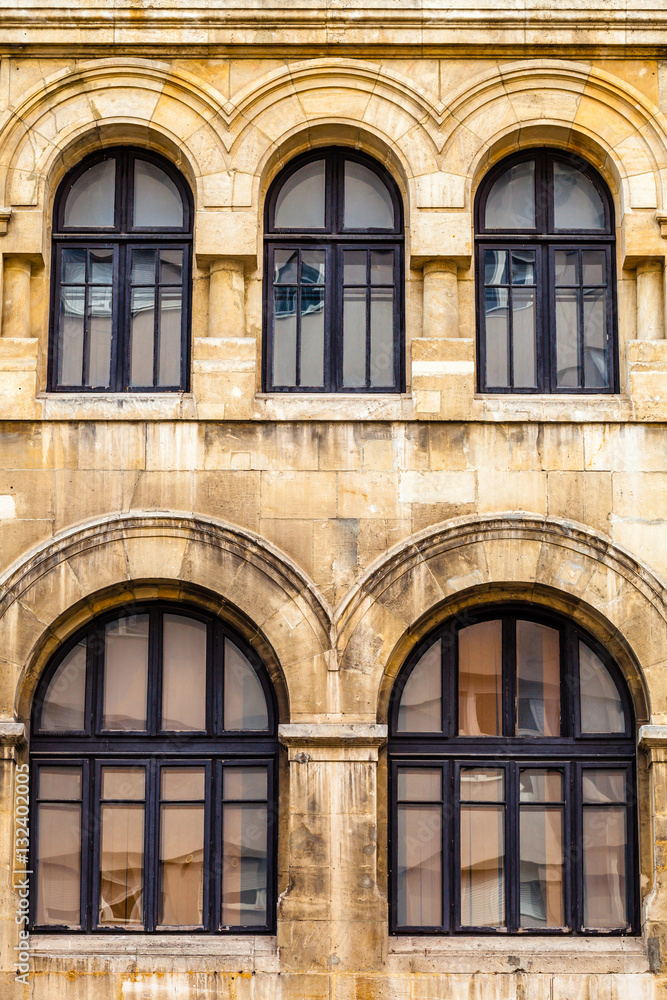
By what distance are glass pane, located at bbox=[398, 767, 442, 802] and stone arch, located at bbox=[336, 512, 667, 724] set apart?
66cm

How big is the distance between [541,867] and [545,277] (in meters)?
5.64

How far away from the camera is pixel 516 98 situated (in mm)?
13227

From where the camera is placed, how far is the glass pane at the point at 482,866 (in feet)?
40.7

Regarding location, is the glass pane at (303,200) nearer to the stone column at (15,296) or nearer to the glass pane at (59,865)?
the stone column at (15,296)

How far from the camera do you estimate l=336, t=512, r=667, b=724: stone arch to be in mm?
12289

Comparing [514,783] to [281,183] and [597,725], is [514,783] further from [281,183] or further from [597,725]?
[281,183]

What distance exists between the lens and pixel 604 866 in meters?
12.5

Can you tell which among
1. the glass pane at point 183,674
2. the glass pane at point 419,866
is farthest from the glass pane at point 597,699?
the glass pane at point 183,674

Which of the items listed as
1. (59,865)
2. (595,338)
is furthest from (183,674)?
(595,338)

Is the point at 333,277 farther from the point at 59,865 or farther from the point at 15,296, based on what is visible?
the point at 59,865

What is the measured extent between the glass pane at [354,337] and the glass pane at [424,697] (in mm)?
2672

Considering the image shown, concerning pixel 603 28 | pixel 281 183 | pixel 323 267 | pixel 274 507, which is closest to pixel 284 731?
pixel 274 507

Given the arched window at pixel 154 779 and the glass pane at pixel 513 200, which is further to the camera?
the glass pane at pixel 513 200

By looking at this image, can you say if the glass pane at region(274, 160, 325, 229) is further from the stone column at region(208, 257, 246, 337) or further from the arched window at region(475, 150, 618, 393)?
the arched window at region(475, 150, 618, 393)
